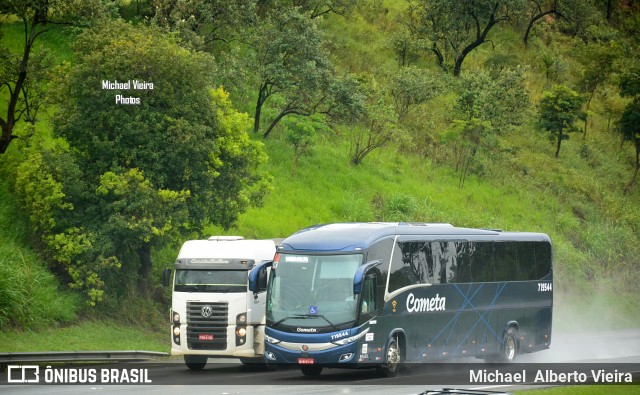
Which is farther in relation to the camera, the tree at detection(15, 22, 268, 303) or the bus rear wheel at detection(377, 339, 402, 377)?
the tree at detection(15, 22, 268, 303)

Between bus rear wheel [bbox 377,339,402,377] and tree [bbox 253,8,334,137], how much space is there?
2400 centimetres

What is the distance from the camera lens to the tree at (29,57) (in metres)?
33.4

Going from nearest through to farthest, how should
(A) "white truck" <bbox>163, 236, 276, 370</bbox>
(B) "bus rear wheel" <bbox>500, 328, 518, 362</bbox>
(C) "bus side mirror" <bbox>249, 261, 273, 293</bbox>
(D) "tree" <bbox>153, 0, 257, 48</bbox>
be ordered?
1. (C) "bus side mirror" <bbox>249, 261, 273, 293</bbox>
2. (A) "white truck" <bbox>163, 236, 276, 370</bbox>
3. (B) "bus rear wheel" <bbox>500, 328, 518, 362</bbox>
4. (D) "tree" <bbox>153, 0, 257, 48</bbox>

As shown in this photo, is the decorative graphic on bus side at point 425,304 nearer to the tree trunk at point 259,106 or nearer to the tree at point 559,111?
the tree trunk at point 259,106

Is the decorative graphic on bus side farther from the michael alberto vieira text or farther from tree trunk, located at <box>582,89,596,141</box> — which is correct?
tree trunk, located at <box>582,89,596,141</box>

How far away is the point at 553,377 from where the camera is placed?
23.9 metres

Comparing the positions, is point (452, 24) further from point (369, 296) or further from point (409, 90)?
point (369, 296)

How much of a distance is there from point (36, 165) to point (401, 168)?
26.1 meters

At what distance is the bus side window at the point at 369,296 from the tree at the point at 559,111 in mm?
43139

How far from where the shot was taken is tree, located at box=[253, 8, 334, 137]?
4531cm

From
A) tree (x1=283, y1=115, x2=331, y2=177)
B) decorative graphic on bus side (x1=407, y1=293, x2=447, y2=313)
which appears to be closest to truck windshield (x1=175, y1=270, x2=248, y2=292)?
decorative graphic on bus side (x1=407, y1=293, x2=447, y2=313)

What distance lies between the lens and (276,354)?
2188 centimetres

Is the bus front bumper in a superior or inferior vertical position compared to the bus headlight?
inferior

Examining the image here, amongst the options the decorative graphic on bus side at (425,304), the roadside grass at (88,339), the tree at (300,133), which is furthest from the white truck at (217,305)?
the tree at (300,133)
